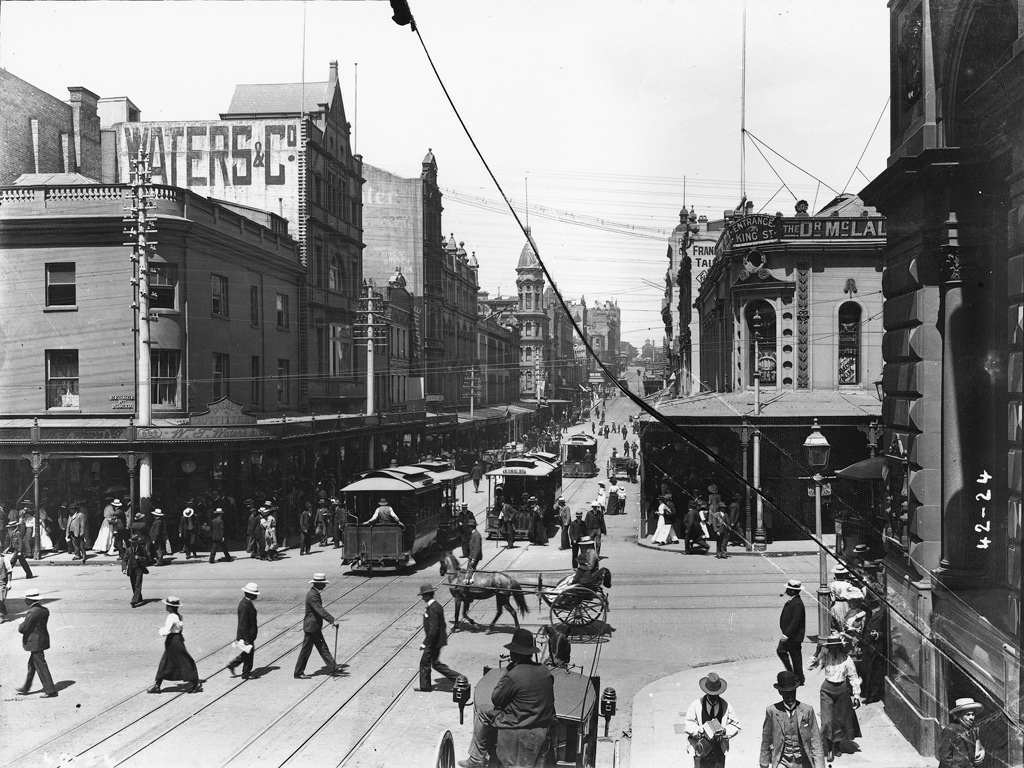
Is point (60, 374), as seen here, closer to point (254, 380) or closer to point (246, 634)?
point (254, 380)

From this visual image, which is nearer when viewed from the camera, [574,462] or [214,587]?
[214,587]

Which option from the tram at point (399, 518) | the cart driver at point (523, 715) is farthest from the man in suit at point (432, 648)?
the tram at point (399, 518)

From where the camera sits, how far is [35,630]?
37.1 ft

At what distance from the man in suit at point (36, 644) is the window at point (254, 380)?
944 inches

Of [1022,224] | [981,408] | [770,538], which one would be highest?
[1022,224]

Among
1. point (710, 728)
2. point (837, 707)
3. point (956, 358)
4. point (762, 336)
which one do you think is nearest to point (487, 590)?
point (837, 707)

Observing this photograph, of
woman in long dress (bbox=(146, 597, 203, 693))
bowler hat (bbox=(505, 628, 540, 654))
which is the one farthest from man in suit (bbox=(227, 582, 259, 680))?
bowler hat (bbox=(505, 628, 540, 654))

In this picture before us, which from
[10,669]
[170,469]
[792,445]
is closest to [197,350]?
[170,469]

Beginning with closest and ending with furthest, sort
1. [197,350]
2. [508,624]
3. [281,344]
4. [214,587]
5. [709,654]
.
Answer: [709,654], [508,624], [214,587], [197,350], [281,344]

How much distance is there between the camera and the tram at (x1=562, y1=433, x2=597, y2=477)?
4897cm

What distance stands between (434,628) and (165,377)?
2046 centimetres

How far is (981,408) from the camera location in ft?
31.0

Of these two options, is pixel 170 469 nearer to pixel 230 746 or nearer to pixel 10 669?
pixel 10 669

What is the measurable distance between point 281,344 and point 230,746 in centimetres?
3019
